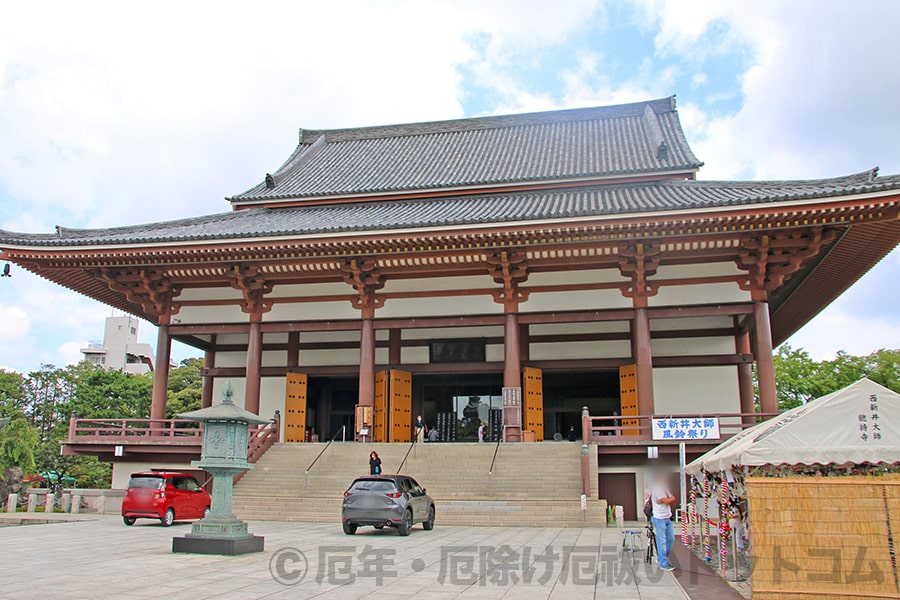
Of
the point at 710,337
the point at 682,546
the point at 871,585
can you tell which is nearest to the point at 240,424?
the point at 682,546

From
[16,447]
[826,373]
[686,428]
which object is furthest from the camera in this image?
[826,373]

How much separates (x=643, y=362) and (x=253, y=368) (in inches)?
525

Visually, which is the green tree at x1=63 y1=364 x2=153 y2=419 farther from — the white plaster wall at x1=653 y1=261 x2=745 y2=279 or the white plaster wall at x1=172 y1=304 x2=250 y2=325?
the white plaster wall at x1=653 y1=261 x2=745 y2=279

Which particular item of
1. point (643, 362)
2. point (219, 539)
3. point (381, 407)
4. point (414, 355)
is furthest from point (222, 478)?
point (414, 355)

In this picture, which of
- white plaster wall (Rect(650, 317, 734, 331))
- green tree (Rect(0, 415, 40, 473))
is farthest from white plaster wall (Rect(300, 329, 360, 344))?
green tree (Rect(0, 415, 40, 473))

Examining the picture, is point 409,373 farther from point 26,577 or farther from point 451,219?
point 26,577

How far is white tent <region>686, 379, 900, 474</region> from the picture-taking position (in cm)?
875

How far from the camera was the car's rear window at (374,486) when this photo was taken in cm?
1484

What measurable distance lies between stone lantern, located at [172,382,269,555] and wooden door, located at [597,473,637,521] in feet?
37.2

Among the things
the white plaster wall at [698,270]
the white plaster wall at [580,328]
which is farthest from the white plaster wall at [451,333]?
the white plaster wall at [698,270]

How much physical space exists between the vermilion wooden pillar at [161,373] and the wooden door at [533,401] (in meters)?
12.7

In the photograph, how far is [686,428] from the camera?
19.6 metres

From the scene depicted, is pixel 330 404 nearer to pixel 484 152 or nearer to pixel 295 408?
pixel 295 408

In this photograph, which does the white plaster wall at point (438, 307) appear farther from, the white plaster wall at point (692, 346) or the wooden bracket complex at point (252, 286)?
the white plaster wall at point (692, 346)
